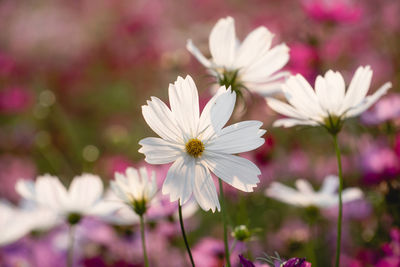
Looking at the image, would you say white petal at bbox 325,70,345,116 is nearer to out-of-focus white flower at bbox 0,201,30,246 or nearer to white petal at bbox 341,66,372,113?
white petal at bbox 341,66,372,113

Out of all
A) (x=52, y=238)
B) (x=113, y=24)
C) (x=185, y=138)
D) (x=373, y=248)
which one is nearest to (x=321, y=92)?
(x=185, y=138)

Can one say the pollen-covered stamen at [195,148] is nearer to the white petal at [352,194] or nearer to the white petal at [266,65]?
the white petal at [266,65]

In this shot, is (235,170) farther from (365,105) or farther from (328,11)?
(328,11)

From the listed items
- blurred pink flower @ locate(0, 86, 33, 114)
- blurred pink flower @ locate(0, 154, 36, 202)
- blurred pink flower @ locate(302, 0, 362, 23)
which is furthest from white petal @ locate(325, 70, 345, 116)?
blurred pink flower @ locate(0, 86, 33, 114)

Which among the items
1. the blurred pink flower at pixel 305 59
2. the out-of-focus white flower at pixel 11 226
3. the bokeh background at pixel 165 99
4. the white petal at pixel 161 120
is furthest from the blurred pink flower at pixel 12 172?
the white petal at pixel 161 120

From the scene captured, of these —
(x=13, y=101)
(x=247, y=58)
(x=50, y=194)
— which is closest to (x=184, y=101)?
(x=247, y=58)

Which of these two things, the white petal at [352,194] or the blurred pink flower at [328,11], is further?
the blurred pink flower at [328,11]
